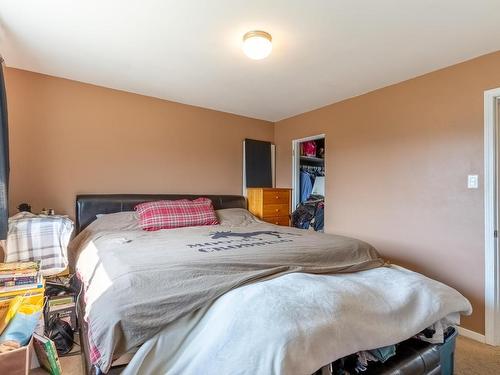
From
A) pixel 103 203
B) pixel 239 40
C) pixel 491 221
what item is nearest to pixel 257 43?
pixel 239 40

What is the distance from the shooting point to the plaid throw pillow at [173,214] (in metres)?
2.74

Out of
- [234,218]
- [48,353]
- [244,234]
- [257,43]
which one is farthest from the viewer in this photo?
[234,218]

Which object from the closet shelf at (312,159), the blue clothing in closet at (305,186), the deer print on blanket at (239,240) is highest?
the closet shelf at (312,159)

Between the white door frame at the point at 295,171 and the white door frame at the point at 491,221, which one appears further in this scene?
the white door frame at the point at 295,171

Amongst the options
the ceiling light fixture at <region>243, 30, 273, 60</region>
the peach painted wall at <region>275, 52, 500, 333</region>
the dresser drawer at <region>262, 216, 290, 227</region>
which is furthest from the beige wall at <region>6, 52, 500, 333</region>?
the ceiling light fixture at <region>243, 30, 273, 60</region>

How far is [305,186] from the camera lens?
4.39 meters

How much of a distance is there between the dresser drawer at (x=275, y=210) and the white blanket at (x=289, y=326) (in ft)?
7.27

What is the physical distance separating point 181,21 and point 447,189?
8.23 ft

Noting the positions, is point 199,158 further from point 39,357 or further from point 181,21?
point 39,357

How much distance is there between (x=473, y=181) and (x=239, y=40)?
2.18 meters

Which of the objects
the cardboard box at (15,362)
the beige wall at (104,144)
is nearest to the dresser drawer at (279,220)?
the beige wall at (104,144)

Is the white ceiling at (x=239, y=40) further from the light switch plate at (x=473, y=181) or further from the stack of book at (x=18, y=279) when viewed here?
the stack of book at (x=18, y=279)

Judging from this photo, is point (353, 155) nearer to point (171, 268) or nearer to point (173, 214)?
point (173, 214)

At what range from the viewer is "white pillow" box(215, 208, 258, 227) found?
10.3 feet
